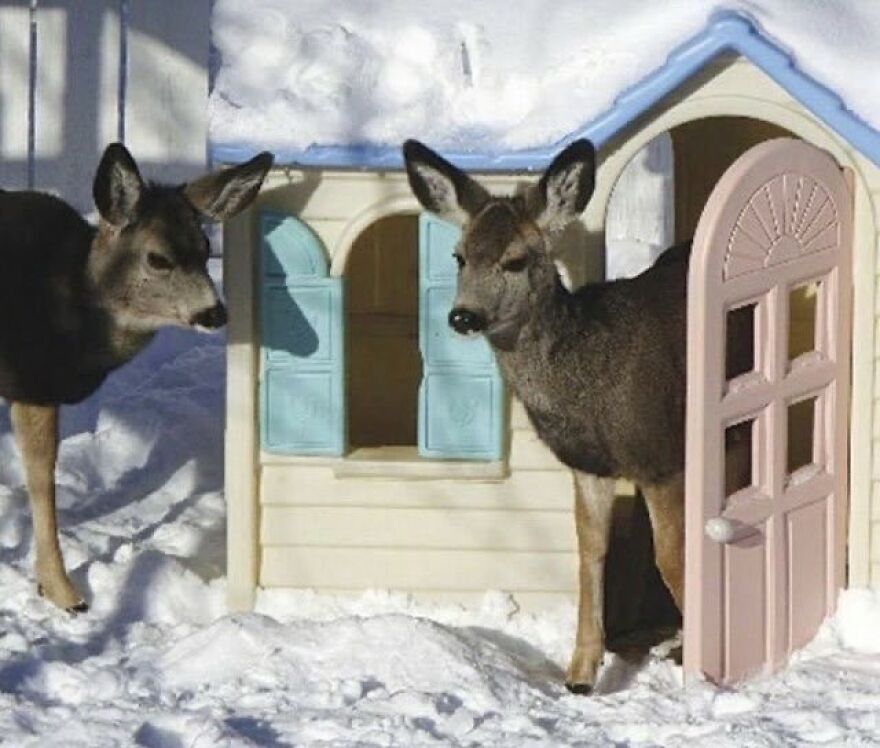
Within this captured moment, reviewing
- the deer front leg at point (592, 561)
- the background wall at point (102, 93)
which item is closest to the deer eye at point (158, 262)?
the deer front leg at point (592, 561)

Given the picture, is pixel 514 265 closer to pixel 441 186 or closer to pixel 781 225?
pixel 441 186

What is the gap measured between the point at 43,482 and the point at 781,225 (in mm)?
3031

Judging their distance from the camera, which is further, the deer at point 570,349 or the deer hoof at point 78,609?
the deer hoof at point 78,609

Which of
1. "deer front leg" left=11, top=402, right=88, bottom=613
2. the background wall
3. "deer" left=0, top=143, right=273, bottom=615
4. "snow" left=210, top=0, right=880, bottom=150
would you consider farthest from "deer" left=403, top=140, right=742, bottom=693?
the background wall

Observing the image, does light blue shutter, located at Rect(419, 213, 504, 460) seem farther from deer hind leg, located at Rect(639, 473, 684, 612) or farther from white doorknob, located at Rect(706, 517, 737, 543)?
white doorknob, located at Rect(706, 517, 737, 543)

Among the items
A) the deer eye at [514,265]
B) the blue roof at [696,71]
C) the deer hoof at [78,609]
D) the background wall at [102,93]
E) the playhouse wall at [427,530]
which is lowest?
the deer hoof at [78,609]

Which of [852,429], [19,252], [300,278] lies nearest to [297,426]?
[300,278]

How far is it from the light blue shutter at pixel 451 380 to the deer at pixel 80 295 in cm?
76

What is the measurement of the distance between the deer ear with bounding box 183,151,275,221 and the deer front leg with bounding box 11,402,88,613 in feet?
3.52

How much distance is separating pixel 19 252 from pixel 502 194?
1852 mm

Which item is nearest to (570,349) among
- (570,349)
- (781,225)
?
(570,349)

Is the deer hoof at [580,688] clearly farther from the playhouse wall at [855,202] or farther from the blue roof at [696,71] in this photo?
the blue roof at [696,71]

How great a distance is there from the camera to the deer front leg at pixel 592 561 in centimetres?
1046

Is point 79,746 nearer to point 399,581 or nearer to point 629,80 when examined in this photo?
point 399,581
